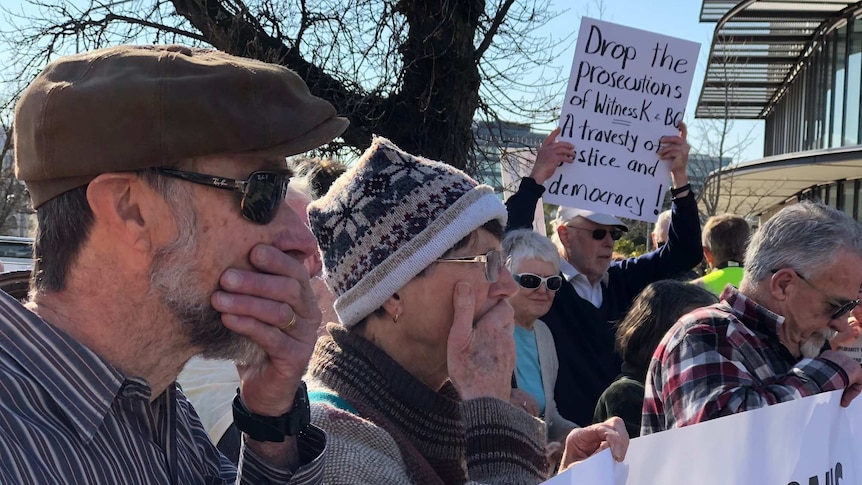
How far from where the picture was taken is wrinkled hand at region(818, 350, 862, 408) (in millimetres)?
2600

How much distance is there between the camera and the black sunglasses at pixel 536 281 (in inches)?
153

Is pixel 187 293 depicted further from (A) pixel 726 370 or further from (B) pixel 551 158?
(B) pixel 551 158

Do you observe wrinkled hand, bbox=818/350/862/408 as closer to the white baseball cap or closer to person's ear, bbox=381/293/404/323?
person's ear, bbox=381/293/404/323

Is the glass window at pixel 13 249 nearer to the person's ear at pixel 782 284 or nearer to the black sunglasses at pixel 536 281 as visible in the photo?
the black sunglasses at pixel 536 281

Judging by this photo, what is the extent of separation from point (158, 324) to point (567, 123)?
10.2 feet

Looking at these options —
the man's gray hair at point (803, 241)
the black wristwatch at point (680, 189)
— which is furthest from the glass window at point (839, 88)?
the man's gray hair at point (803, 241)

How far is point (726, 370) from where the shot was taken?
253 cm

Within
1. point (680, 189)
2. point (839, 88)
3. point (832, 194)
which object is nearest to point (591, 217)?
point (680, 189)

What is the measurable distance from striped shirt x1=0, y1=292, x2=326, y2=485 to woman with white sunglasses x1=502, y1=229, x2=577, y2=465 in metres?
2.31

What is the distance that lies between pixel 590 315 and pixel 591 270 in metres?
0.65

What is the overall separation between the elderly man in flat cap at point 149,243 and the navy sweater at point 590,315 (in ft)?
8.50

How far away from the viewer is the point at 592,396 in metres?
3.94

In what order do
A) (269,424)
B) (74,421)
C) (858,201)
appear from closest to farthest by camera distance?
(74,421)
(269,424)
(858,201)

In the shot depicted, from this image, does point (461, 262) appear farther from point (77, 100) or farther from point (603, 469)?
point (77, 100)
